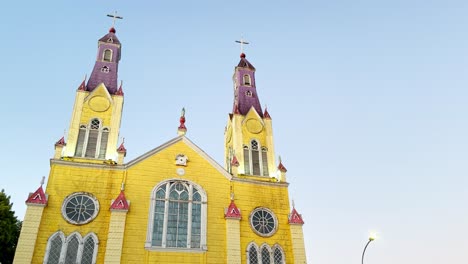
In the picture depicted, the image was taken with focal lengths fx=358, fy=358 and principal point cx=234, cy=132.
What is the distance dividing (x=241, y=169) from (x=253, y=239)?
6349mm

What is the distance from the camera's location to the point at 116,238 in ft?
77.3

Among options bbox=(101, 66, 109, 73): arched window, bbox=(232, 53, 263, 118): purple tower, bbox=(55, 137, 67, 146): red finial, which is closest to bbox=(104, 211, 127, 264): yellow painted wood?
bbox=(55, 137, 67, 146): red finial

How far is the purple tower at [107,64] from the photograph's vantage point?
31.8m

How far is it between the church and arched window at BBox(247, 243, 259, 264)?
0.24ft

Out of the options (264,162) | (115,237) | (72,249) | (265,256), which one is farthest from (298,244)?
(72,249)

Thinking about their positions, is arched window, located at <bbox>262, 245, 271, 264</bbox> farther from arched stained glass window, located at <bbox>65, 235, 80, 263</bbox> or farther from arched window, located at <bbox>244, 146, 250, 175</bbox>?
arched stained glass window, located at <bbox>65, 235, 80, 263</bbox>

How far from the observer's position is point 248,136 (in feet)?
108

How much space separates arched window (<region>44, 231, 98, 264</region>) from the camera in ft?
73.6

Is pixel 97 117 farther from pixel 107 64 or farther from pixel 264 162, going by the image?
pixel 264 162

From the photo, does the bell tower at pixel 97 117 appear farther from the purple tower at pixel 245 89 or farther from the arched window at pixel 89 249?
the purple tower at pixel 245 89

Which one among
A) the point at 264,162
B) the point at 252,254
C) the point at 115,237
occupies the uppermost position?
the point at 264,162

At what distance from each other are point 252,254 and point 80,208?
12.5 m

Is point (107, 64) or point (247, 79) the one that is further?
point (247, 79)

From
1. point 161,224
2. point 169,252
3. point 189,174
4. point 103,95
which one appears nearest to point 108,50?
point 103,95
